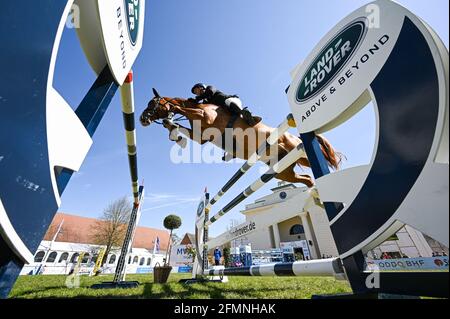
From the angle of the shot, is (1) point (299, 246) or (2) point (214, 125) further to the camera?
(1) point (299, 246)

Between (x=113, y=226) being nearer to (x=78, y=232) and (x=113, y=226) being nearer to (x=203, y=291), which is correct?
(x=78, y=232)

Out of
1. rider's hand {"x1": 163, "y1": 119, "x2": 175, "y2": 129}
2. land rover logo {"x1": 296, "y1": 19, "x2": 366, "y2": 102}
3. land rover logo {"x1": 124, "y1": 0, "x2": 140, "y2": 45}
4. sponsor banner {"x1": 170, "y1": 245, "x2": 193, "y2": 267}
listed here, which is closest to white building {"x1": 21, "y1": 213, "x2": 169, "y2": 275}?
sponsor banner {"x1": 170, "y1": 245, "x2": 193, "y2": 267}

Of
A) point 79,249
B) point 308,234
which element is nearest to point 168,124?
point 308,234

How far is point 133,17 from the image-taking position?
1.58 meters

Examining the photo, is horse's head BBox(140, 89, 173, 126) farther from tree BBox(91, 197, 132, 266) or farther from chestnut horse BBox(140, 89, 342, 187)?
tree BBox(91, 197, 132, 266)

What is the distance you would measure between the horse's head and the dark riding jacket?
0.53 meters

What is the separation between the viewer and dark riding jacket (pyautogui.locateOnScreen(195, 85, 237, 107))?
9.44 feet

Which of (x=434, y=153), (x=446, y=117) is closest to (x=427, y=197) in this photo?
(x=434, y=153)

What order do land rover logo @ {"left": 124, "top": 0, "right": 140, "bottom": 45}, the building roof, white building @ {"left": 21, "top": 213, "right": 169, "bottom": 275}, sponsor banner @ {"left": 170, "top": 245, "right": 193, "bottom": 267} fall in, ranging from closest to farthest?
land rover logo @ {"left": 124, "top": 0, "right": 140, "bottom": 45} < white building @ {"left": 21, "top": 213, "right": 169, "bottom": 275} < sponsor banner @ {"left": 170, "top": 245, "right": 193, "bottom": 267} < the building roof

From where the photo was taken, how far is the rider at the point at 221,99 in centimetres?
258

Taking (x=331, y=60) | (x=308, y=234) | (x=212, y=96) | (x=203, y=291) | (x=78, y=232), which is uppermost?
(x=78, y=232)

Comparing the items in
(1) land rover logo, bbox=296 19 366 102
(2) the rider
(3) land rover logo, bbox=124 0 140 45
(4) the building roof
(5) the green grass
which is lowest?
(5) the green grass

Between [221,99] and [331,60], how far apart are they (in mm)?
1897
